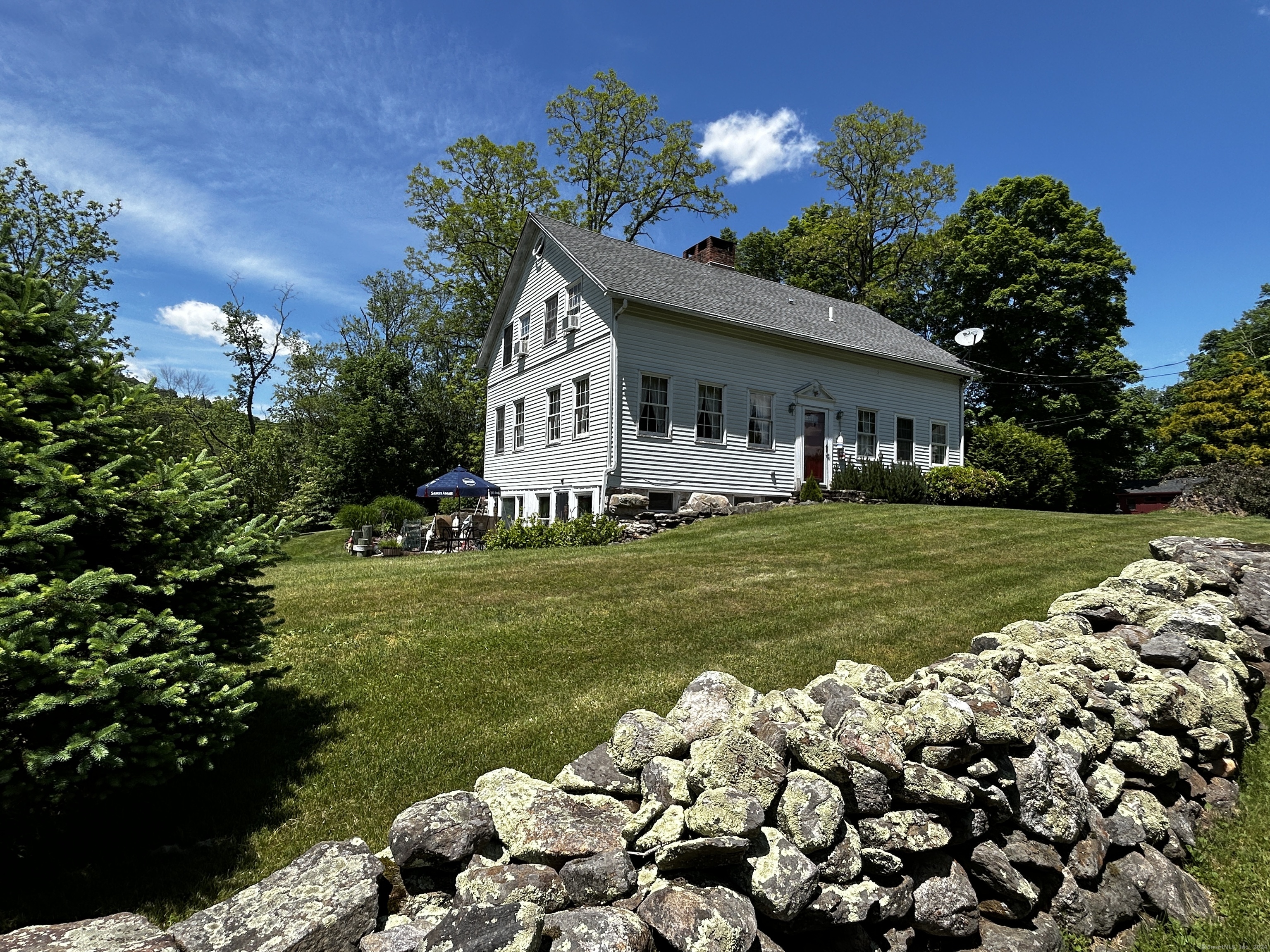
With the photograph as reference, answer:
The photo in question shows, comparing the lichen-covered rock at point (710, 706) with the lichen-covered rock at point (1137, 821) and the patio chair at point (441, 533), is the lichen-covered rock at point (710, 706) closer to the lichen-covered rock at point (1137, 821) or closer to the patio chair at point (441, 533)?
the lichen-covered rock at point (1137, 821)

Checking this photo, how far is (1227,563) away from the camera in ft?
23.9

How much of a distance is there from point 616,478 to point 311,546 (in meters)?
11.1

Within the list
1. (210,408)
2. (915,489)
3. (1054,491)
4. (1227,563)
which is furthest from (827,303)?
(210,408)

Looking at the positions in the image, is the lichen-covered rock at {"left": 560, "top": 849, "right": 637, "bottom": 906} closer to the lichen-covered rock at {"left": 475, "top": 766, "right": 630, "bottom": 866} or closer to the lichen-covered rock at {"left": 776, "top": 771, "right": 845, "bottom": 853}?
the lichen-covered rock at {"left": 475, "top": 766, "right": 630, "bottom": 866}

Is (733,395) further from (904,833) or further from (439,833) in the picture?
(439,833)

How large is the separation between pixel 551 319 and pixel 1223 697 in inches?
684

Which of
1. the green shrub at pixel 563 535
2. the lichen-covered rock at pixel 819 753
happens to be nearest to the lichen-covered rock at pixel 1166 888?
the lichen-covered rock at pixel 819 753

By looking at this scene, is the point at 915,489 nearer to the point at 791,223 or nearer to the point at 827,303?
the point at 827,303

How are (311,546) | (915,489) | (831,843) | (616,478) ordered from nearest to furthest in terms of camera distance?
(831,843)
(616,478)
(915,489)
(311,546)

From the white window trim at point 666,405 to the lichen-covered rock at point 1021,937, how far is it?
1341cm

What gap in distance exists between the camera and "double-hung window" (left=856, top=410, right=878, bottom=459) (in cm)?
2005

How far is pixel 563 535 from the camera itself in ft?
47.5

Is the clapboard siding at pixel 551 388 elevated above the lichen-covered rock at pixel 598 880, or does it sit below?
above

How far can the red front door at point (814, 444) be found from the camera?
18953 millimetres
